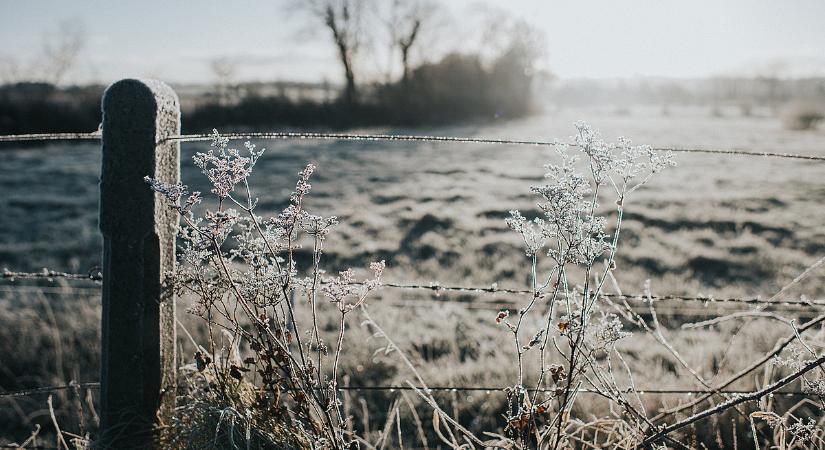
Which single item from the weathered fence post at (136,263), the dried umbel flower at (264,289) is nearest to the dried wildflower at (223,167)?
the dried umbel flower at (264,289)

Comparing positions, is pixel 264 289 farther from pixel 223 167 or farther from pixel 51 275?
pixel 51 275

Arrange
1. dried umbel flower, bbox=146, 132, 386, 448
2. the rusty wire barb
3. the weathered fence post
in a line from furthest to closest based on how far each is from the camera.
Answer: the rusty wire barb
the weathered fence post
dried umbel flower, bbox=146, 132, 386, 448

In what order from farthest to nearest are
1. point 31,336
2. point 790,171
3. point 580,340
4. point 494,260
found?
point 790,171, point 494,260, point 31,336, point 580,340

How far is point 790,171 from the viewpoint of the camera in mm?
15977

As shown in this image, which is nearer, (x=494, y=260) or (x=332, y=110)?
(x=494, y=260)

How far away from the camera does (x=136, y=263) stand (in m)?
1.93

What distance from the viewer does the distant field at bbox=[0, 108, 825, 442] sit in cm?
441

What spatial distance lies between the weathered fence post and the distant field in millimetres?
1108

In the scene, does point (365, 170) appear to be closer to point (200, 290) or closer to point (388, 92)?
point (200, 290)

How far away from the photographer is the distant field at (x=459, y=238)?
441 cm

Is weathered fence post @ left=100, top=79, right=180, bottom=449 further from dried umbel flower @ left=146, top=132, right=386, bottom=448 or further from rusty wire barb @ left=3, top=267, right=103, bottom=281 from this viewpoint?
rusty wire barb @ left=3, top=267, right=103, bottom=281

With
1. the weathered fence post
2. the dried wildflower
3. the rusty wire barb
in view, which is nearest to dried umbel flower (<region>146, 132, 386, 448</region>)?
the dried wildflower

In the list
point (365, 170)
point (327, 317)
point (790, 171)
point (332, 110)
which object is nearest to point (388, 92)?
point (332, 110)

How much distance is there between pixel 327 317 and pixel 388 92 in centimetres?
3074
